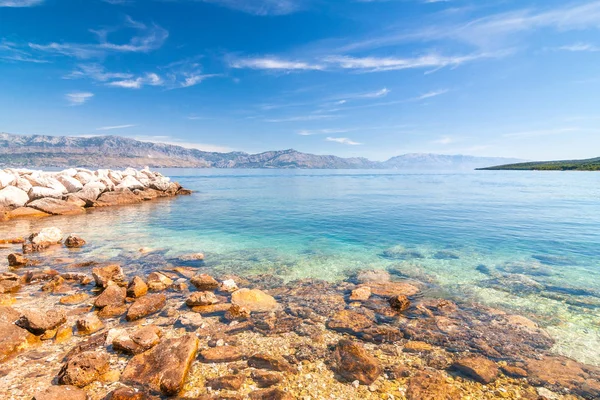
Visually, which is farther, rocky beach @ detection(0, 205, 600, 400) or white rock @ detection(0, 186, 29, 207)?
white rock @ detection(0, 186, 29, 207)

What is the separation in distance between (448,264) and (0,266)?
80.8ft

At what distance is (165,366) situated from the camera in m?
7.10

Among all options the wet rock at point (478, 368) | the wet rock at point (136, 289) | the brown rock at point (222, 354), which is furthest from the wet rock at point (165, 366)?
the wet rock at point (478, 368)

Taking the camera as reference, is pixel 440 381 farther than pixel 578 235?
No

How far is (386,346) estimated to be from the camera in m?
8.66

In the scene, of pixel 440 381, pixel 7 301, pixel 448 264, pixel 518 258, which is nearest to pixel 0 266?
pixel 7 301

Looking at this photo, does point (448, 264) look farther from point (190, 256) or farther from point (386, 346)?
point (190, 256)

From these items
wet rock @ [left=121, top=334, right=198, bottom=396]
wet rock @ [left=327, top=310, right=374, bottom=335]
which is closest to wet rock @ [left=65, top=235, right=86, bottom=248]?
wet rock @ [left=121, top=334, right=198, bottom=396]

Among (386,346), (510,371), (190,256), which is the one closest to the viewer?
(510,371)

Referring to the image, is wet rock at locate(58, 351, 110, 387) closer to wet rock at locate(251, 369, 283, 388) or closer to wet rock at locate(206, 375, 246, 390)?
wet rock at locate(206, 375, 246, 390)

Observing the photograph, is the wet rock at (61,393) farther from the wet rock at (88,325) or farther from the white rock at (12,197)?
the white rock at (12,197)

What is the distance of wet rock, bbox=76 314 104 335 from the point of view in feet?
29.5

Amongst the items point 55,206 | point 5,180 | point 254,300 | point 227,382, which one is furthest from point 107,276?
point 5,180

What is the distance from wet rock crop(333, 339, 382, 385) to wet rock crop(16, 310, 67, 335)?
8863 mm
